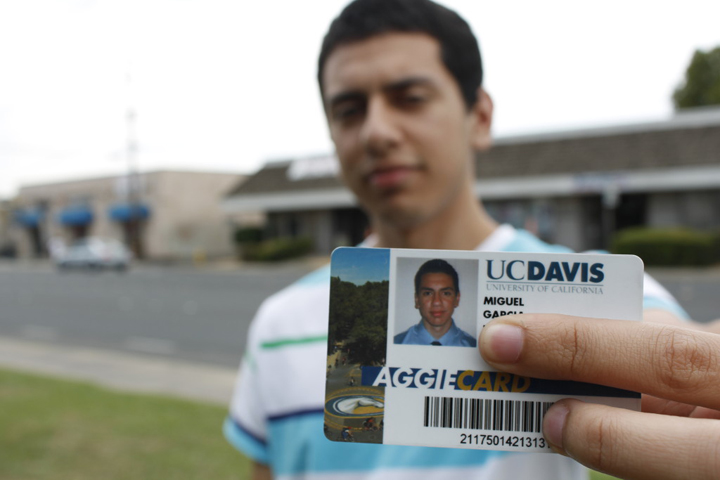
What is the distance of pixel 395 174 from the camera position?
1.69 metres

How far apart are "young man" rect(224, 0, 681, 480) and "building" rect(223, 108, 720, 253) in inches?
860

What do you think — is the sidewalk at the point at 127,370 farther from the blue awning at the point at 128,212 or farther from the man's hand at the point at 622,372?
the blue awning at the point at 128,212

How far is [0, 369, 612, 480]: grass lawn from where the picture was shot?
484cm

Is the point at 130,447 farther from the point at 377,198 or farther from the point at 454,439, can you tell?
the point at 454,439

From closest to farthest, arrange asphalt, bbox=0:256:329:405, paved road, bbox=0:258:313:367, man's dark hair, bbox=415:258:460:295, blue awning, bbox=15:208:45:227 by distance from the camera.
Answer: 1. man's dark hair, bbox=415:258:460:295
2. asphalt, bbox=0:256:329:405
3. paved road, bbox=0:258:313:367
4. blue awning, bbox=15:208:45:227

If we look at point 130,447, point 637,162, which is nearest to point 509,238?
point 130,447

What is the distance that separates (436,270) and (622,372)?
0.33 m

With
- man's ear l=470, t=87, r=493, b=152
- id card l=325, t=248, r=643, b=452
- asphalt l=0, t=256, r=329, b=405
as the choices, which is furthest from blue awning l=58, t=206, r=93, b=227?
id card l=325, t=248, r=643, b=452

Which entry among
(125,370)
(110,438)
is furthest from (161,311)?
(110,438)

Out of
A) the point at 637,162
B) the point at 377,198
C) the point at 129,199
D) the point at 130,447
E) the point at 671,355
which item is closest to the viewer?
the point at 671,355

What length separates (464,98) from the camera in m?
1.90

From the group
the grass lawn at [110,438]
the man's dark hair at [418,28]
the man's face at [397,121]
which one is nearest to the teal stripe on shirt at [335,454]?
the man's face at [397,121]

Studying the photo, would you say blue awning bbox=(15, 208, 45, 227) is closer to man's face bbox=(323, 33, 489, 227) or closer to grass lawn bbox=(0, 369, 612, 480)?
grass lawn bbox=(0, 369, 612, 480)

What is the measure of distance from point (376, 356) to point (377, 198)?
79 centimetres
